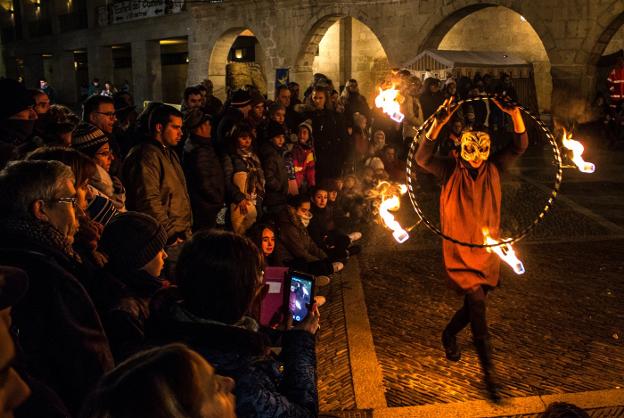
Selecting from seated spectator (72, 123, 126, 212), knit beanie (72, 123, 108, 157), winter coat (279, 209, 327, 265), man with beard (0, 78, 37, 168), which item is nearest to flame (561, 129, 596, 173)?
winter coat (279, 209, 327, 265)

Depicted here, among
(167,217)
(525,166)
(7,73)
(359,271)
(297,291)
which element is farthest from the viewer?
(7,73)

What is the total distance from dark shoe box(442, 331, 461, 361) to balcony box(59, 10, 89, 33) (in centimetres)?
3505

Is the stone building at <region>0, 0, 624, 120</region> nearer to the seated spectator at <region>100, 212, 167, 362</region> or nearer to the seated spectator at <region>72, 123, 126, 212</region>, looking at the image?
the seated spectator at <region>72, 123, 126, 212</region>

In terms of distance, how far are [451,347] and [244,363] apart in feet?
10.9

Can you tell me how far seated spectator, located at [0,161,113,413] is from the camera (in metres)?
2.35

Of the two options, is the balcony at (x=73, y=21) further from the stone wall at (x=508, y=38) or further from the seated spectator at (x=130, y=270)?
the seated spectator at (x=130, y=270)

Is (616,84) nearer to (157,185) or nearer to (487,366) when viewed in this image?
(487,366)

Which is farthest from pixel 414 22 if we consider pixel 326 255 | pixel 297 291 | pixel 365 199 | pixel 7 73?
pixel 7 73

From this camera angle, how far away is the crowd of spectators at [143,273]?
1.66 metres

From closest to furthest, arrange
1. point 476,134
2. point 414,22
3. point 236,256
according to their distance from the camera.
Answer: point 236,256
point 476,134
point 414,22

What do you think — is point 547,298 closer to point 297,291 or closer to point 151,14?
point 297,291

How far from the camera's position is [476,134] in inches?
185

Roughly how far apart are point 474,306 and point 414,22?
49.8ft

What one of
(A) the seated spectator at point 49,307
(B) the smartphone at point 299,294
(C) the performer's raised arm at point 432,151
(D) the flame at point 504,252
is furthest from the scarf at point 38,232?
(D) the flame at point 504,252
